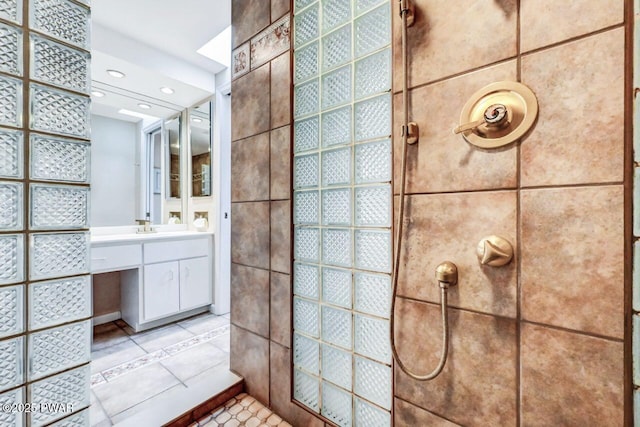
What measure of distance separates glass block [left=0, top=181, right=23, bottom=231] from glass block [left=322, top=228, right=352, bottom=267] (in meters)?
0.91

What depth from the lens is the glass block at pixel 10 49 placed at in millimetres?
695

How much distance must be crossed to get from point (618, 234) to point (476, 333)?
0.39 m

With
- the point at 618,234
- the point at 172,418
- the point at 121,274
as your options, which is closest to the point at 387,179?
the point at 618,234

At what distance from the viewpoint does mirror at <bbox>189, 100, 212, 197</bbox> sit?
279 centimetres

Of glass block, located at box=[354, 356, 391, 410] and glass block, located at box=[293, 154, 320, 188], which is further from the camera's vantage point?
glass block, located at box=[293, 154, 320, 188]

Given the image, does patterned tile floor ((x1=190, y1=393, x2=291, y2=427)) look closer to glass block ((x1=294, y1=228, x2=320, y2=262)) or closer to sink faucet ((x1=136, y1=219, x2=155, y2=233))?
glass block ((x1=294, y1=228, x2=320, y2=262))

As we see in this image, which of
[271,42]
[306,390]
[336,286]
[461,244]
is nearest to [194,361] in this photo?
[306,390]

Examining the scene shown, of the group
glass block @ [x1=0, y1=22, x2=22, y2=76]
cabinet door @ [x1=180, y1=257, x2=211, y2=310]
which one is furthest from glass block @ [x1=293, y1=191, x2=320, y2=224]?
cabinet door @ [x1=180, y1=257, x2=211, y2=310]

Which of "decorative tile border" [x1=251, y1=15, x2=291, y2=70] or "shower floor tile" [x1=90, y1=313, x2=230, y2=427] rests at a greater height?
"decorative tile border" [x1=251, y1=15, x2=291, y2=70]

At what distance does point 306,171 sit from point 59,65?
→ 2.71 ft

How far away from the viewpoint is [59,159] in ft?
2.60

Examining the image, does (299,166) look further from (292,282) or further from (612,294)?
(612,294)

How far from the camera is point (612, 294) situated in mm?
599

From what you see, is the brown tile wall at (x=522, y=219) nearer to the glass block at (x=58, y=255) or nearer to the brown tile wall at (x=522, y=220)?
the brown tile wall at (x=522, y=220)
